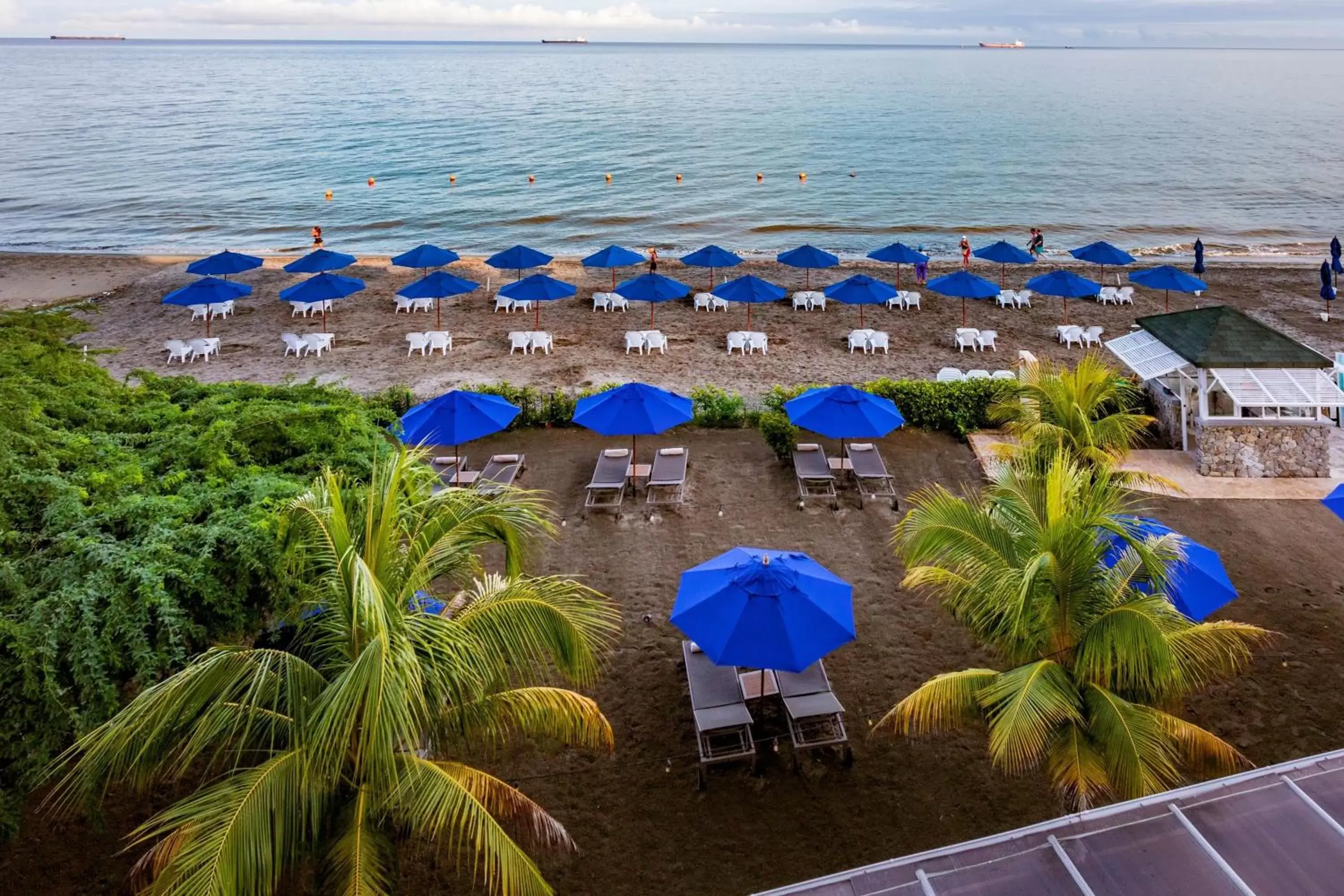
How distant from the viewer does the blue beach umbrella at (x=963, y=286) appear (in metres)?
19.9

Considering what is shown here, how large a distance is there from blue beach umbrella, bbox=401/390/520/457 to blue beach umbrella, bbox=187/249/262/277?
13.7 m

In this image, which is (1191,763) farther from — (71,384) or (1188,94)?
(1188,94)

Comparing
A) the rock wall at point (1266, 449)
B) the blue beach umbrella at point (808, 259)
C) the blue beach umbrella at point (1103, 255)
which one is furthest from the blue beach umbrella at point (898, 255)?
the rock wall at point (1266, 449)

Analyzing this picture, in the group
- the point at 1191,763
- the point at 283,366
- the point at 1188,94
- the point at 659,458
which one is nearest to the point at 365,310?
the point at 283,366

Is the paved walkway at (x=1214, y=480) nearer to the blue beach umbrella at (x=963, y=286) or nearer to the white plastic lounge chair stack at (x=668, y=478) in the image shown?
the white plastic lounge chair stack at (x=668, y=478)

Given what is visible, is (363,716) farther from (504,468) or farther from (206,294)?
(206,294)

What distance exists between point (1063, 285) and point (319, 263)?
2002 cm

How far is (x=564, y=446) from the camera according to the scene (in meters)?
14.3

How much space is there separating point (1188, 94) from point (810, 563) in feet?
464

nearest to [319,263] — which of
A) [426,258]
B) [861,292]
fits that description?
[426,258]

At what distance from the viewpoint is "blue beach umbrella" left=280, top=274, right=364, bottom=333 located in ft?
65.2

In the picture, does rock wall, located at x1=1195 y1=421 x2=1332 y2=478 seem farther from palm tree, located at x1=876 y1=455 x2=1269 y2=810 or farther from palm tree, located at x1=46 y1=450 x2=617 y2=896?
palm tree, located at x1=46 y1=450 x2=617 y2=896

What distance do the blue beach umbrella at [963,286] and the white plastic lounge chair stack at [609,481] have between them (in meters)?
11.0

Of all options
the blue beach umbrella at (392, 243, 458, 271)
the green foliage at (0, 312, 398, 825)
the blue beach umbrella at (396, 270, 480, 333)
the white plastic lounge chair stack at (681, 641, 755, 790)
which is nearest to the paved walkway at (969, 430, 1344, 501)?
the white plastic lounge chair stack at (681, 641, 755, 790)
